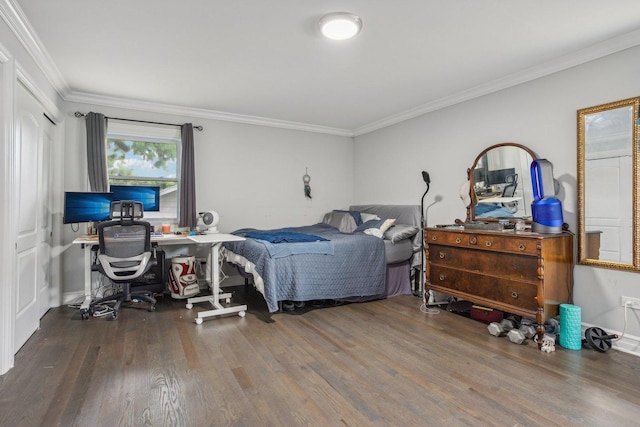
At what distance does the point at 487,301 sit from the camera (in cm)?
307

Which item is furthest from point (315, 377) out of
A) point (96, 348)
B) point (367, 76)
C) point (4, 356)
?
point (367, 76)

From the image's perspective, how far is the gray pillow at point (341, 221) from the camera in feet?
16.0

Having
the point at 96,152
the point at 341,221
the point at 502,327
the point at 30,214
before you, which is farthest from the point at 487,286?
the point at 96,152

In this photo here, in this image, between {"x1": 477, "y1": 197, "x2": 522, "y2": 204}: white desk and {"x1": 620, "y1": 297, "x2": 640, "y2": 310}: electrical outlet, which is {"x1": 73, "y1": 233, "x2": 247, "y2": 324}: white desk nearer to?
{"x1": 477, "y1": 197, "x2": 522, "y2": 204}: white desk

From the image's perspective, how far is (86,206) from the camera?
12.1 feet

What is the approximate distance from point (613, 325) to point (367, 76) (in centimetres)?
309

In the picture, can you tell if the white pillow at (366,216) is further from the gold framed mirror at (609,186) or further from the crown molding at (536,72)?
the gold framed mirror at (609,186)

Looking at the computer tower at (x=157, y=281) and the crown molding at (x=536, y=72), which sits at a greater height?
the crown molding at (x=536, y=72)

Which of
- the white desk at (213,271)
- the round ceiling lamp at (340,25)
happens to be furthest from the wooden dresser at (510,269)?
the white desk at (213,271)

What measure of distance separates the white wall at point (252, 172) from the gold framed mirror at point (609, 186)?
11.8 ft

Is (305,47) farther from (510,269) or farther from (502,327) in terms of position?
(502,327)

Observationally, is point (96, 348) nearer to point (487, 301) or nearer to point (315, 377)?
point (315, 377)

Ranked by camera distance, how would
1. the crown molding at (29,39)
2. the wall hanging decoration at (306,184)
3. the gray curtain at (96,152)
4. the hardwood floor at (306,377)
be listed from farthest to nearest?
the wall hanging decoration at (306,184), the gray curtain at (96,152), the crown molding at (29,39), the hardwood floor at (306,377)

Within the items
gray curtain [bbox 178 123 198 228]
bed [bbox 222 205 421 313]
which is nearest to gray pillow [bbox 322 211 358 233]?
bed [bbox 222 205 421 313]
